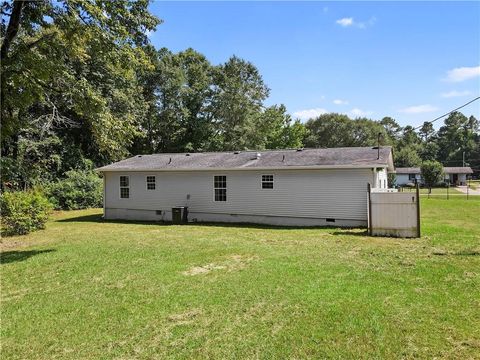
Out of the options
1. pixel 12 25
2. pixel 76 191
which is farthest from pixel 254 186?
pixel 76 191

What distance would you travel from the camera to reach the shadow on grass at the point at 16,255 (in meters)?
9.22

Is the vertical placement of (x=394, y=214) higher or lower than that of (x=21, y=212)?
lower

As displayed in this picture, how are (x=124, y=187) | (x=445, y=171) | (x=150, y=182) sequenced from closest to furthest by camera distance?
(x=150, y=182) → (x=124, y=187) → (x=445, y=171)

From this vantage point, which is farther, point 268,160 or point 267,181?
point 268,160

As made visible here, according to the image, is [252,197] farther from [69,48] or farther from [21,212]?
[21,212]

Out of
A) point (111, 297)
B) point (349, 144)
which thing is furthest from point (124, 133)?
point (349, 144)

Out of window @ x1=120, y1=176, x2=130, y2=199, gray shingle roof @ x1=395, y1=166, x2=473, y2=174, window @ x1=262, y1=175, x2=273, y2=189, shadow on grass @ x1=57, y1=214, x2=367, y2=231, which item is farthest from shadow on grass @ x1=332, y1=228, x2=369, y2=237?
gray shingle roof @ x1=395, y1=166, x2=473, y2=174

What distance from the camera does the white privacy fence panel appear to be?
11.0 metres

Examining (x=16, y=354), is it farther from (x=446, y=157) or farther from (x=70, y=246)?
(x=446, y=157)

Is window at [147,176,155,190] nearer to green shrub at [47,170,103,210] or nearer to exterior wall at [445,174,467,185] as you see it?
green shrub at [47,170,103,210]

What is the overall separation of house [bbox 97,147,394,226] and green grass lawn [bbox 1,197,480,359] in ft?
11.1

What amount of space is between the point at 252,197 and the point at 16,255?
878cm

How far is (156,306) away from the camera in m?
5.48

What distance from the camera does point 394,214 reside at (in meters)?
11.3
